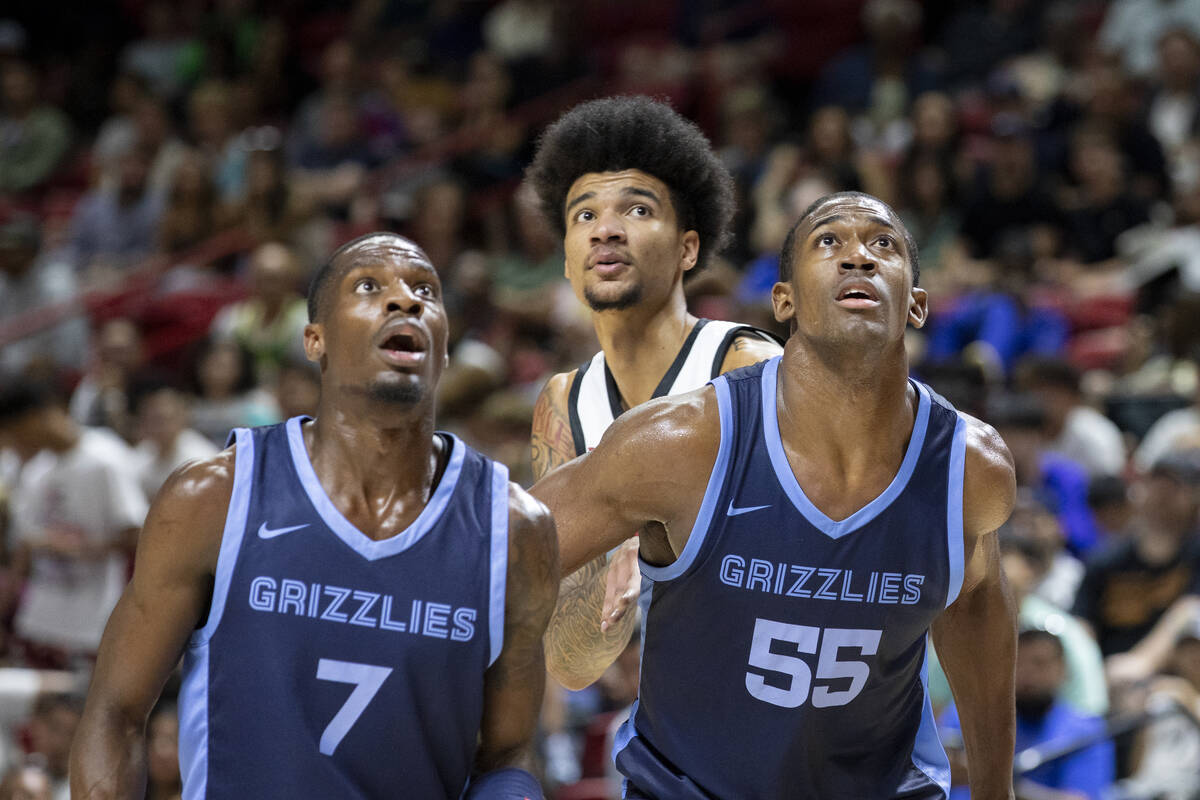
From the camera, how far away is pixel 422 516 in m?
3.29

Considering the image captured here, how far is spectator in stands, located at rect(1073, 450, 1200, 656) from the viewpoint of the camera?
6.96 metres

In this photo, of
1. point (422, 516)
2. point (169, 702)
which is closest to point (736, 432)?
point (422, 516)

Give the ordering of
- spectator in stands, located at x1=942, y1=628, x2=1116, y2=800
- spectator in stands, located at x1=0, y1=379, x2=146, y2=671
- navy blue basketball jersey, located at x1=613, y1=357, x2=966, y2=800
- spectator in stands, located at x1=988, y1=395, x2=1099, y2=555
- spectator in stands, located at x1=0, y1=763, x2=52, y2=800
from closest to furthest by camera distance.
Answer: navy blue basketball jersey, located at x1=613, y1=357, x2=966, y2=800
spectator in stands, located at x1=0, y1=763, x2=52, y2=800
spectator in stands, located at x1=942, y1=628, x2=1116, y2=800
spectator in stands, located at x1=988, y1=395, x2=1099, y2=555
spectator in stands, located at x1=0, y1=379, x2=146, y2=671

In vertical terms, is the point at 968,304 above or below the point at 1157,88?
below

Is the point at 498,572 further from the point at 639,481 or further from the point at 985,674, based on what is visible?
the point at 985,674

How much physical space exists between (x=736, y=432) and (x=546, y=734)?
3.84m

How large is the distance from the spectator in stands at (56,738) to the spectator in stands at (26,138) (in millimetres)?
8381

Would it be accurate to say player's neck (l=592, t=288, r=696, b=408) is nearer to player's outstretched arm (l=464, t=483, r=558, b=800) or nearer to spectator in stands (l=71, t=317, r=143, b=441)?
player's outstretched arm (l=464, t=483, r=558, b=800)

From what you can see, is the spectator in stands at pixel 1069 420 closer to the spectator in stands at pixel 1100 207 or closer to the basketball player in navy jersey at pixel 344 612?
the spectator in stands at pixel 1100 207

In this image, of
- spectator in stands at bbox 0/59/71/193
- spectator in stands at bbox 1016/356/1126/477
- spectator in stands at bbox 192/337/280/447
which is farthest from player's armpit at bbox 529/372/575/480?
spectator in stands at bbox 0/59/71/193

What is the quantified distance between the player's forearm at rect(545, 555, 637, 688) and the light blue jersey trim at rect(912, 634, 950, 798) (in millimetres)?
871

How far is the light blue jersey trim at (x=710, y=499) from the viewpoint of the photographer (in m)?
3.64

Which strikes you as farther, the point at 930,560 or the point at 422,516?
the point at 930,560

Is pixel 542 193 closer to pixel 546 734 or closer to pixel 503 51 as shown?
pixel 546 734
